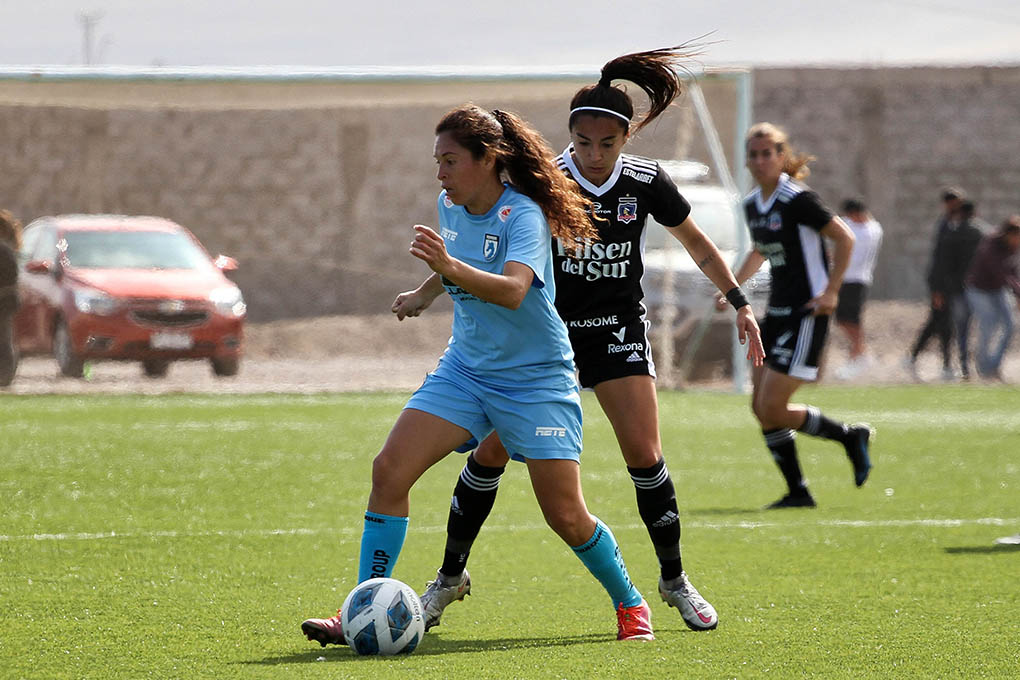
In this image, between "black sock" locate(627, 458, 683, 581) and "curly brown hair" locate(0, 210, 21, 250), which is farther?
"curly brown hair" locate(0, 210, 21, 250)

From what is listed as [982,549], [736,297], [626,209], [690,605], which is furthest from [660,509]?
[982,549]

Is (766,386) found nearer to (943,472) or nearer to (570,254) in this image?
(943,472)

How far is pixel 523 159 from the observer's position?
200 inches

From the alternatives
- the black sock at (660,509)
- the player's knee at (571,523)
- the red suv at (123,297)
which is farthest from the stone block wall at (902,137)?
the player's knee at (571,523)

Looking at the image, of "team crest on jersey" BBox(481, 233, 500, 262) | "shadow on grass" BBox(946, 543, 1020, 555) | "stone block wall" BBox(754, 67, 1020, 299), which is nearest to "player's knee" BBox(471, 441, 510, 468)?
"team crest on jersey" BBox(481, 233, 500, 262)

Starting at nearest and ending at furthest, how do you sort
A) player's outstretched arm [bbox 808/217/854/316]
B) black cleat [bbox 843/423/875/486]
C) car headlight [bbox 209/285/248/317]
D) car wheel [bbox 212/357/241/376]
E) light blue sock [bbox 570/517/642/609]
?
1. light blue sock [bbox 570/517/642/609]
2. player's outstretched arm [bbox 808/217/854/316]
3. black cleat [bbox 843/423/875/486]
4. car headlight [bbox 209/285/248/317]
5. car wheel [bbox 212/357/241/376]

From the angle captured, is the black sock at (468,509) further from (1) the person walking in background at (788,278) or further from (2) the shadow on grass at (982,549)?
(1) the person walking in background at (788,278)

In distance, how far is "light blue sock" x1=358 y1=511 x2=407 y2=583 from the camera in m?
→ 5.07

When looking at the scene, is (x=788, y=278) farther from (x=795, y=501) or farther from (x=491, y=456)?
(x=491, y=456)

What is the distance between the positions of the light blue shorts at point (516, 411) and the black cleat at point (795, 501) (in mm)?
4145

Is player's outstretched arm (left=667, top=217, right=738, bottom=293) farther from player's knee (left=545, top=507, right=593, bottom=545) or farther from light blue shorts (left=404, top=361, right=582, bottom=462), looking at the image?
player's knee (left=545, top=507, right=593, bottom=545)

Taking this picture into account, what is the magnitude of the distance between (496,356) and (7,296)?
39.4 feet

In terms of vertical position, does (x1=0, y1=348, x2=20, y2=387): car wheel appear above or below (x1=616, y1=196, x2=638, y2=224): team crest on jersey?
below

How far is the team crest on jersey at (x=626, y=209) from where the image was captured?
5.74 meters
